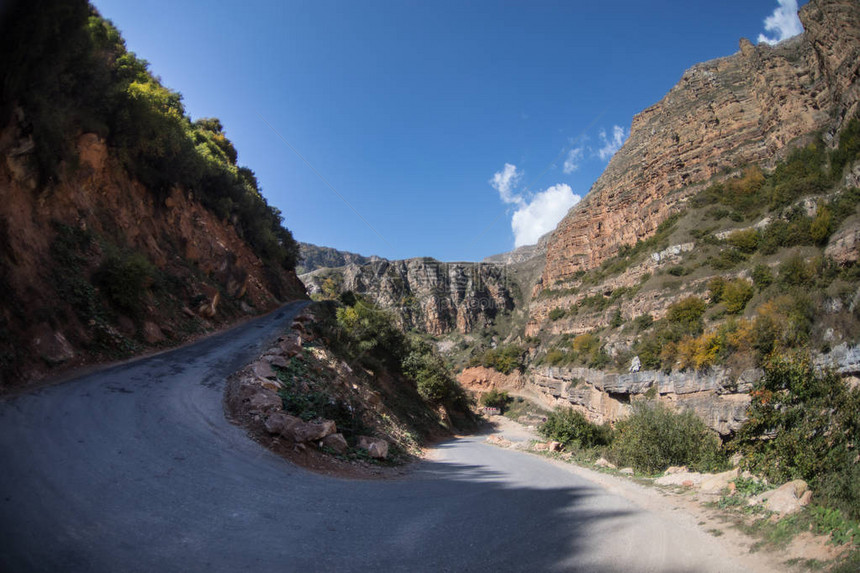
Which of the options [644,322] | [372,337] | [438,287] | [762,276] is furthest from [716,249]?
[438,287]

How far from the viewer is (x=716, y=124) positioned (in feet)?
169

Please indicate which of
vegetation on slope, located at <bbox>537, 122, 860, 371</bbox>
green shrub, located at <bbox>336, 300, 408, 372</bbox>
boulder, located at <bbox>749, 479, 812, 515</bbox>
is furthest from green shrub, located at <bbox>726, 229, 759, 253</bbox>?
boulder, located at <bbox>749, 479, 812, 515</bbox>

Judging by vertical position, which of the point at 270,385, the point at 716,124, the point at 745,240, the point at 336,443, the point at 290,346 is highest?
the point at 716,124

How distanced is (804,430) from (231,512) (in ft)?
30.9

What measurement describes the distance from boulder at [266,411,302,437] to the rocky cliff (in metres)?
93.9

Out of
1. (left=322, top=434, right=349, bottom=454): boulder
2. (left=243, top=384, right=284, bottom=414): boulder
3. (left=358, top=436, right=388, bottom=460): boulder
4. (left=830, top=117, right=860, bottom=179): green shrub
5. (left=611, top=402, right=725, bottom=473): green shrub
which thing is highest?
Result: (left=830, top=117, right=860, bottom=179): green shrub

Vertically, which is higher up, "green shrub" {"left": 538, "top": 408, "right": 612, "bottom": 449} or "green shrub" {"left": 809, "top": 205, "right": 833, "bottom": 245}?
"green shrub" {"left": 809, "top": 205, "right": 833, "bottom": 245}

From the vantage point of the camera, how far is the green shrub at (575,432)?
1762 centimetres

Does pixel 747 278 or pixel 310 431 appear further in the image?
pixel 747 278

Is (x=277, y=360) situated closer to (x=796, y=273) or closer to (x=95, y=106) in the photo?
(x=95, y=106)

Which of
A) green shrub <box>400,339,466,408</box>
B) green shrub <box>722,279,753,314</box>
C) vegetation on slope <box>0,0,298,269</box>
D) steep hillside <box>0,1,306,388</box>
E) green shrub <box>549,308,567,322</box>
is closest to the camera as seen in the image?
vegetation on slope <box>0,0,298,269</box>

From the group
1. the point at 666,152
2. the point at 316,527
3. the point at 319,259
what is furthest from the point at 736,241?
the point at 319,259

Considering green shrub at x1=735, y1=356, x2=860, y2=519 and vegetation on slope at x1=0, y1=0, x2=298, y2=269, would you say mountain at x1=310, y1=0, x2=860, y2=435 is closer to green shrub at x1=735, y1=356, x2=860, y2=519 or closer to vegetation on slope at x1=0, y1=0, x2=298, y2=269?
green shrub at x1=735, y1=356, x2=860, y2=519

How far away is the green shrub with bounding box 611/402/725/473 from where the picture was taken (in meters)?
11.0
